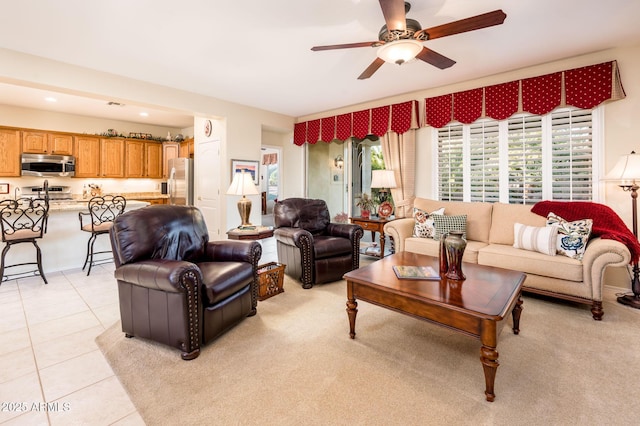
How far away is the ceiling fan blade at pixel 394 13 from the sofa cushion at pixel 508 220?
256cm

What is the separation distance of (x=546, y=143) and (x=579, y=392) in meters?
3.07

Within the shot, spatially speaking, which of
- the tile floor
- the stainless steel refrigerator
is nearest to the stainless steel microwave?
the stainless steel refrigerator

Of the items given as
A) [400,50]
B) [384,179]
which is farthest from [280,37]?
[384,179]

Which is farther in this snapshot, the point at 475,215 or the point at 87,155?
the point at 87,155

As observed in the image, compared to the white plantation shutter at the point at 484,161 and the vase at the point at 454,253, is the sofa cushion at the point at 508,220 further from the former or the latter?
the vase at the point at 454,253

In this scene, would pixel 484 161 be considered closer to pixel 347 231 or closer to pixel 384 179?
pixel 384 179

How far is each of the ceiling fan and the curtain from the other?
2043 mm

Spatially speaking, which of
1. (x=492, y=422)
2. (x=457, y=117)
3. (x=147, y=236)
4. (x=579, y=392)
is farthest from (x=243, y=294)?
(x=457, y=117)

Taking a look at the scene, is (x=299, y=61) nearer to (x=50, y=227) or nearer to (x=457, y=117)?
(x=457, y=117)

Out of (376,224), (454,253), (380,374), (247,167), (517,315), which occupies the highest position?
(247,167)

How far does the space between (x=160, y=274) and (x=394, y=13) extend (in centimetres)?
239

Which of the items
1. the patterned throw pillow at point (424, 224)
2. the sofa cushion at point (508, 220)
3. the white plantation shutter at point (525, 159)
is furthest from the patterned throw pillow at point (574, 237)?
the patterned throw pillow at point (424, 224)

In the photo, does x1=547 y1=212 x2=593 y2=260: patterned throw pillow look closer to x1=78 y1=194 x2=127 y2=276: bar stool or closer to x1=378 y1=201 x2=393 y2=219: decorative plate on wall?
x1=378 y1=201 x2=393 y2=219: decorative plate on wall

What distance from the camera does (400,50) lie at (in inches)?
97.6
